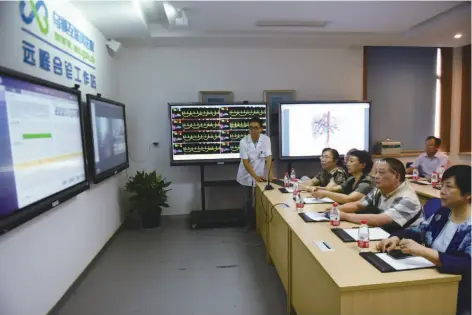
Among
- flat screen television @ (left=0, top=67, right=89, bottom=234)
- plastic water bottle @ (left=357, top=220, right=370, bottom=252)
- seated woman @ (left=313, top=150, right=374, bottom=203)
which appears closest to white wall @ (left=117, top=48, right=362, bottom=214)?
flat screen television @ (left=0, top=67, right=89, bottom=234)

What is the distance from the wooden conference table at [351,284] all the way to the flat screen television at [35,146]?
1.68 meters

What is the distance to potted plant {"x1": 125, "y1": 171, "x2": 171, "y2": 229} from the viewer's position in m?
4.09

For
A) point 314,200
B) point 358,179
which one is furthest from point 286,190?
point 358,179

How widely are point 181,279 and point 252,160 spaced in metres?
1.82

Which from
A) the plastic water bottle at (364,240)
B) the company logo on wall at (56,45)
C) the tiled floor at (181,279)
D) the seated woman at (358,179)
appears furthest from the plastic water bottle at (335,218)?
the company logo on wall at (56,45)

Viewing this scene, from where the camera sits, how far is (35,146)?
1979 mm

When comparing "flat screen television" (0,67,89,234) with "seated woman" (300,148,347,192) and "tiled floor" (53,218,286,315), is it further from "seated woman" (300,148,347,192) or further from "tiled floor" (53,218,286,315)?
"seated woman" (300,148,347,192)

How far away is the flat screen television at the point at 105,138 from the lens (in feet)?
9.80

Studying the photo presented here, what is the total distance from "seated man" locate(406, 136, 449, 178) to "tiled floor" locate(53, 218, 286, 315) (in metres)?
2.72

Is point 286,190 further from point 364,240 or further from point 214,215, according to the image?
point 364,240

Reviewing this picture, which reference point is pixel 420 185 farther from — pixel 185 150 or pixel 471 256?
pixel 185 150

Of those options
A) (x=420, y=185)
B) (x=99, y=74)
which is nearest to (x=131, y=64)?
(x=99, y=74)

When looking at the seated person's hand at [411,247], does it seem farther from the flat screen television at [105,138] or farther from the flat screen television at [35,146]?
the flat screen television at [105,138]

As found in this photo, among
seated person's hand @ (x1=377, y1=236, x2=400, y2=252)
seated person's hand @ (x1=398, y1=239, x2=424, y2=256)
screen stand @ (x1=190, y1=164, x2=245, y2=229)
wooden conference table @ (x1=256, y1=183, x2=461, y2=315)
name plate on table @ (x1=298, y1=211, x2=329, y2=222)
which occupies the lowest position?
screen stand @ (x1=190, y1=164, x2=245, y2=229)
